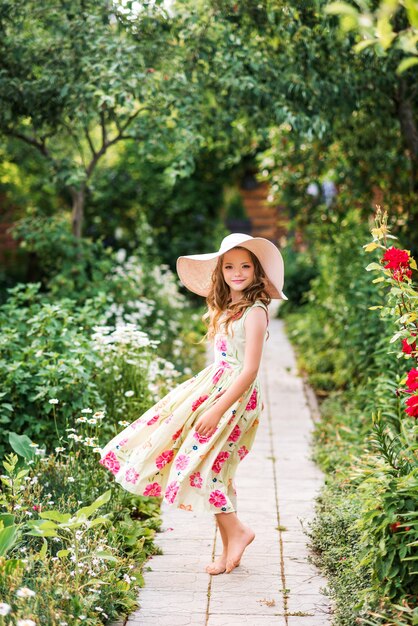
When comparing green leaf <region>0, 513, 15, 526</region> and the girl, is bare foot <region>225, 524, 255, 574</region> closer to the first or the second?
the girl

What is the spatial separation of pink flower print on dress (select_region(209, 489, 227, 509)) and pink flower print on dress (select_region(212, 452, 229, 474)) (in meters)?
0.09

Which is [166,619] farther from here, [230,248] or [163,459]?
→ [230,248]

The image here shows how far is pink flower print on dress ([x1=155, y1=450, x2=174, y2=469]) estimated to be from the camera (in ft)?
12.4

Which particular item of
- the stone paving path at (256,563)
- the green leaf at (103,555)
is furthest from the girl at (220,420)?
the green leaf at (103,555)

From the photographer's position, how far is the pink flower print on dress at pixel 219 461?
12.2ft

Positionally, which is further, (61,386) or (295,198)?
(295,198)

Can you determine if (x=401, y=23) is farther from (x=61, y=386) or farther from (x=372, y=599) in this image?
(x=372, y=599)

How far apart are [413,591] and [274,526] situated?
146 cm

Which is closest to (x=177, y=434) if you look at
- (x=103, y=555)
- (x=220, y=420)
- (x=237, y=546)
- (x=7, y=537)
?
(x=220, y=420)

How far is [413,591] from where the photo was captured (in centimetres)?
305

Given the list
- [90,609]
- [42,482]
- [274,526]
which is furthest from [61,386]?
[90,609]

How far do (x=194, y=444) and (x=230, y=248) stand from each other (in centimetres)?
91

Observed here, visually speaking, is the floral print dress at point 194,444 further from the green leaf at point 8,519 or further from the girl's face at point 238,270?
the green leaf at point 8,519

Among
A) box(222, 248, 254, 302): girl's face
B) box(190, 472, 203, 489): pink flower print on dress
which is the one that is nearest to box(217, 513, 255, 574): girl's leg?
box(190, 472, 203, 489): pink flower print on dress
